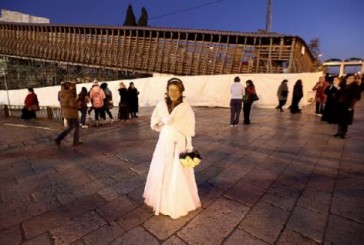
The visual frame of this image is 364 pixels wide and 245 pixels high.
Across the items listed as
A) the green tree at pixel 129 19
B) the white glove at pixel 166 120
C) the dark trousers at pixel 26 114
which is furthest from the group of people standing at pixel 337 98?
the green tree at pixel 129 19

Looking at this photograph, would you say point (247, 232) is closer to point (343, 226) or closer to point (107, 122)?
point (343, 226)

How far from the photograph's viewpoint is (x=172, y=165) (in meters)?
2.86

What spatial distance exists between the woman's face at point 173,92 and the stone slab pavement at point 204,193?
1.35 metres

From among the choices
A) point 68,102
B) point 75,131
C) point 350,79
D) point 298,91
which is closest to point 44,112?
point 75,131

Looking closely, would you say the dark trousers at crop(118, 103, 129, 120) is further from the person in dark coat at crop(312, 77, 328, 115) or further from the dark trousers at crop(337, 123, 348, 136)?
the person in dark coat at crop(312, 77, 328, 115)

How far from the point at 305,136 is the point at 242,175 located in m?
3.70

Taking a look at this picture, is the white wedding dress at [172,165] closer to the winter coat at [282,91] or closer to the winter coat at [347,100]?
the winter coat at [347,100]

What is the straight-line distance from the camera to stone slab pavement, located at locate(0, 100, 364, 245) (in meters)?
2.71

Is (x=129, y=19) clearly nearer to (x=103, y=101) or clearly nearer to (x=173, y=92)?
(x=103, y=101)

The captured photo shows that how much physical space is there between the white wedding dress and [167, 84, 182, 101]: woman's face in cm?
10

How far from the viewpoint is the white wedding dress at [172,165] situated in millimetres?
2842

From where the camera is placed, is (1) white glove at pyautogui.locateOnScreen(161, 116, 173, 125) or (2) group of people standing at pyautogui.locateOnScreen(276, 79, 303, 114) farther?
(2) group of people standing at pyautogui.locateOnScreen(276, 79, 303, 114)

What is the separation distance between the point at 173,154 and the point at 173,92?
2.20 ft

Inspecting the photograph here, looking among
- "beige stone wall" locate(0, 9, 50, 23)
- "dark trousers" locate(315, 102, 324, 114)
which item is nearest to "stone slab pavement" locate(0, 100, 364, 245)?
"dark trousers" locate(315, 102, 324, 114)
